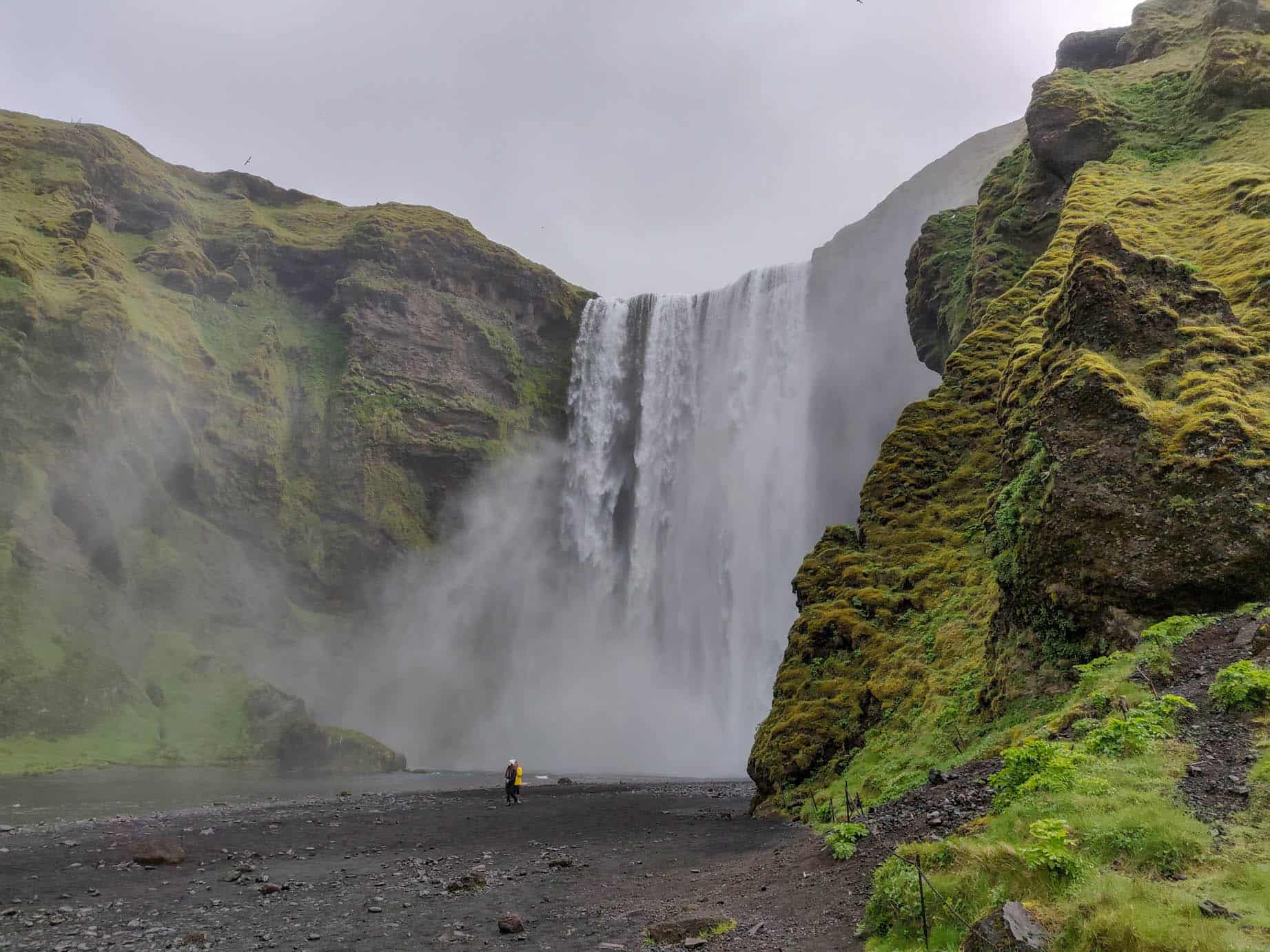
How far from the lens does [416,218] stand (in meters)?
78.4

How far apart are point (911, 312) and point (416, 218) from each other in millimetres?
53028

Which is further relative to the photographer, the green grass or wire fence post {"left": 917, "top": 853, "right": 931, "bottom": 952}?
wire fence post {"left": 917, "top": 853, "right": 931, "bottom": 952}

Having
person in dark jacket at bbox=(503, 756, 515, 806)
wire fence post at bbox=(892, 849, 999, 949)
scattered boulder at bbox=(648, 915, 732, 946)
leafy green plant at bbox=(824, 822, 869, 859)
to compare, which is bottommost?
person in dark jacket at bbox=(503, 756, 515, 806)

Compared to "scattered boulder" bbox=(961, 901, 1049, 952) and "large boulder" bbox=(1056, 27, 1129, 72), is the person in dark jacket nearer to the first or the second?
"scattered boulder" bbox=(961, 901, 1049, 952)

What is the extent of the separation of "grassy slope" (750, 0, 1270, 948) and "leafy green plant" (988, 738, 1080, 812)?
0.36 meters

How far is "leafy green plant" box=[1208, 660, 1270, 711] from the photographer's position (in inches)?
326

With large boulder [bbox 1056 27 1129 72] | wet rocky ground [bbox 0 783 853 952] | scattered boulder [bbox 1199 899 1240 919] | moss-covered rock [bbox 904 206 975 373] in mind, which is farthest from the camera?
large boulder [bbox 1056 27 1129 72]

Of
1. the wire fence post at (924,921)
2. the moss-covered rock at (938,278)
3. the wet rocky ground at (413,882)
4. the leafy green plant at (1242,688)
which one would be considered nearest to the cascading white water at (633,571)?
the moss-covered rock at (938,278)

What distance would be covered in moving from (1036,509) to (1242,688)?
5.92m

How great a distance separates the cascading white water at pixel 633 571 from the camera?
56875 millimetres

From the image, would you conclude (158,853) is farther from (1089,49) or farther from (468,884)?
(1089,49)

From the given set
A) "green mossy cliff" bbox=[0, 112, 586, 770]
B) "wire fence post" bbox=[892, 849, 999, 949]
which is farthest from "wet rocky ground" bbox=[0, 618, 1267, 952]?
"green mossy cliff" bbox=[0, 112, 586, 770]

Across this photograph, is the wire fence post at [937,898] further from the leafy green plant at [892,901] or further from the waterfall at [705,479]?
the waterfall at [705,479]

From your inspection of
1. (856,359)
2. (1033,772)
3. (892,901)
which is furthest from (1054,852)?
(856,359)
